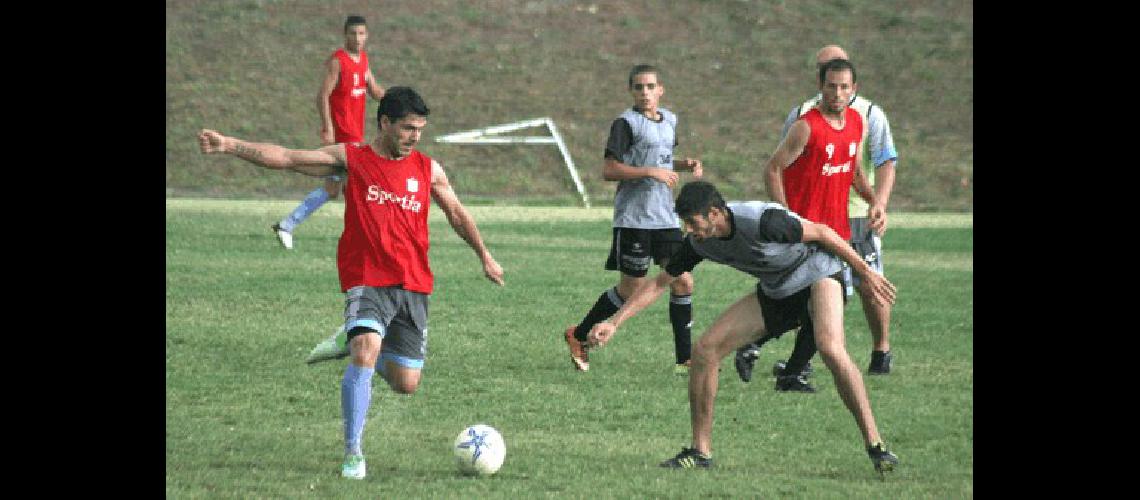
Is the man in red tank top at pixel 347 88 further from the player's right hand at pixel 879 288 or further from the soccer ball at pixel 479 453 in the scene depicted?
the player's right hand at pixel 879 288

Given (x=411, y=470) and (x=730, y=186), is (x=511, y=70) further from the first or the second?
(x=411, y=470)

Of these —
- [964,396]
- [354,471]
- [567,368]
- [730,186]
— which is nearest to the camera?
[354,471]

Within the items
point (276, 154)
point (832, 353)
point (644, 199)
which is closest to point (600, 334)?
point (832, 353)

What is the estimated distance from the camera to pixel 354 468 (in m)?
8.20

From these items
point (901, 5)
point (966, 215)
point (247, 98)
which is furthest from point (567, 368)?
point (901, 5)

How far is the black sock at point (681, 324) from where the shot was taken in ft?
39.4

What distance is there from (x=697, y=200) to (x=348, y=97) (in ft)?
36.8

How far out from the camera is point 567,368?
12.0 meters

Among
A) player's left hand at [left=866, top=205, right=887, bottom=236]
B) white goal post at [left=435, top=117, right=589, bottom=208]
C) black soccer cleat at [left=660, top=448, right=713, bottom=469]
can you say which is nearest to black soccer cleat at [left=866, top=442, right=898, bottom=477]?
black soccer cleat at [left=660, top=448, right=713, bottom=469]

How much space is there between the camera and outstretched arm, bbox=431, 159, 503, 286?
8891mm

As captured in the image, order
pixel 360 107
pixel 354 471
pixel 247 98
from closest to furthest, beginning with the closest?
pixel 354 471 → pixel 360 107 → pixel 247 98

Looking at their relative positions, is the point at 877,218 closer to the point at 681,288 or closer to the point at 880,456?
the point at 681,288

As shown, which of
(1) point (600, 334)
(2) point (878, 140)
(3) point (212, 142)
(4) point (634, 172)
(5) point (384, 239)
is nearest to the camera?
(3) point (212, 142)

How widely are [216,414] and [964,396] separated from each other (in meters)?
4.43
